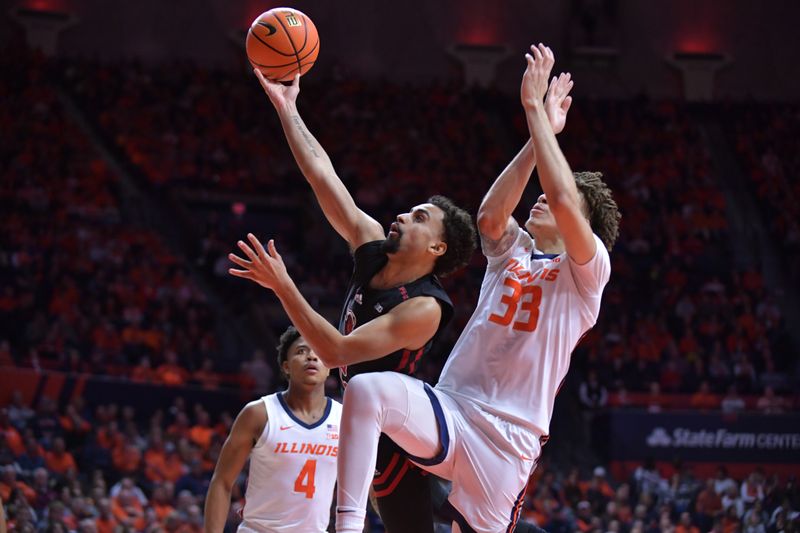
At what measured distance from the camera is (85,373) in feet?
42.7

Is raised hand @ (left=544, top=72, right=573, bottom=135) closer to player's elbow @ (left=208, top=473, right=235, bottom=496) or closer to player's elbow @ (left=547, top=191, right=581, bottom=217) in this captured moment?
player's elbow @ (left=547, top=191, right=581, bottom=217)

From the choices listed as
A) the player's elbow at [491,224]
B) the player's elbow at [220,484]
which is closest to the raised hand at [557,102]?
the player's elbow at [491,224]

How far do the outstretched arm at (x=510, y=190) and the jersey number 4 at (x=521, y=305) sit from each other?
296mm

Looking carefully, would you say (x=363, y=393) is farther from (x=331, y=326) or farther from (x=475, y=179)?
(x=475, y=179)

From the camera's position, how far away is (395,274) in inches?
185

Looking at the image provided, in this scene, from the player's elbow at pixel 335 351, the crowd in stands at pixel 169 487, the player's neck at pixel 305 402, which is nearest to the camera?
the player's elbow at pixel 335 351

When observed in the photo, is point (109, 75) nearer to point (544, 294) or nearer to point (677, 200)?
point (677, 200)

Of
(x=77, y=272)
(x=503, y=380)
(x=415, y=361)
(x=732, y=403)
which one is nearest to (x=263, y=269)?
(x=415, y=361)

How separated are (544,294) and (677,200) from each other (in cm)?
1751

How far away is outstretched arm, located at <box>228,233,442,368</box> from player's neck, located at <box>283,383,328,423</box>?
1.67 meters

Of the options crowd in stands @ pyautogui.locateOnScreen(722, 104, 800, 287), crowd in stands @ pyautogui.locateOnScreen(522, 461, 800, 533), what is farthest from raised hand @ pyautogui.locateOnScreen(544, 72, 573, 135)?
crowd in stands @ pyautogui.locateOnScreen(722, 104, 800, 287)

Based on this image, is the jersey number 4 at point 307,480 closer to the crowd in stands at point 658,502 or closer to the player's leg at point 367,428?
the player's leg at point 367,428

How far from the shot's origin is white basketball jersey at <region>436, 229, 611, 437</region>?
4512mm

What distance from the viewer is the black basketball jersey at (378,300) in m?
4.60
